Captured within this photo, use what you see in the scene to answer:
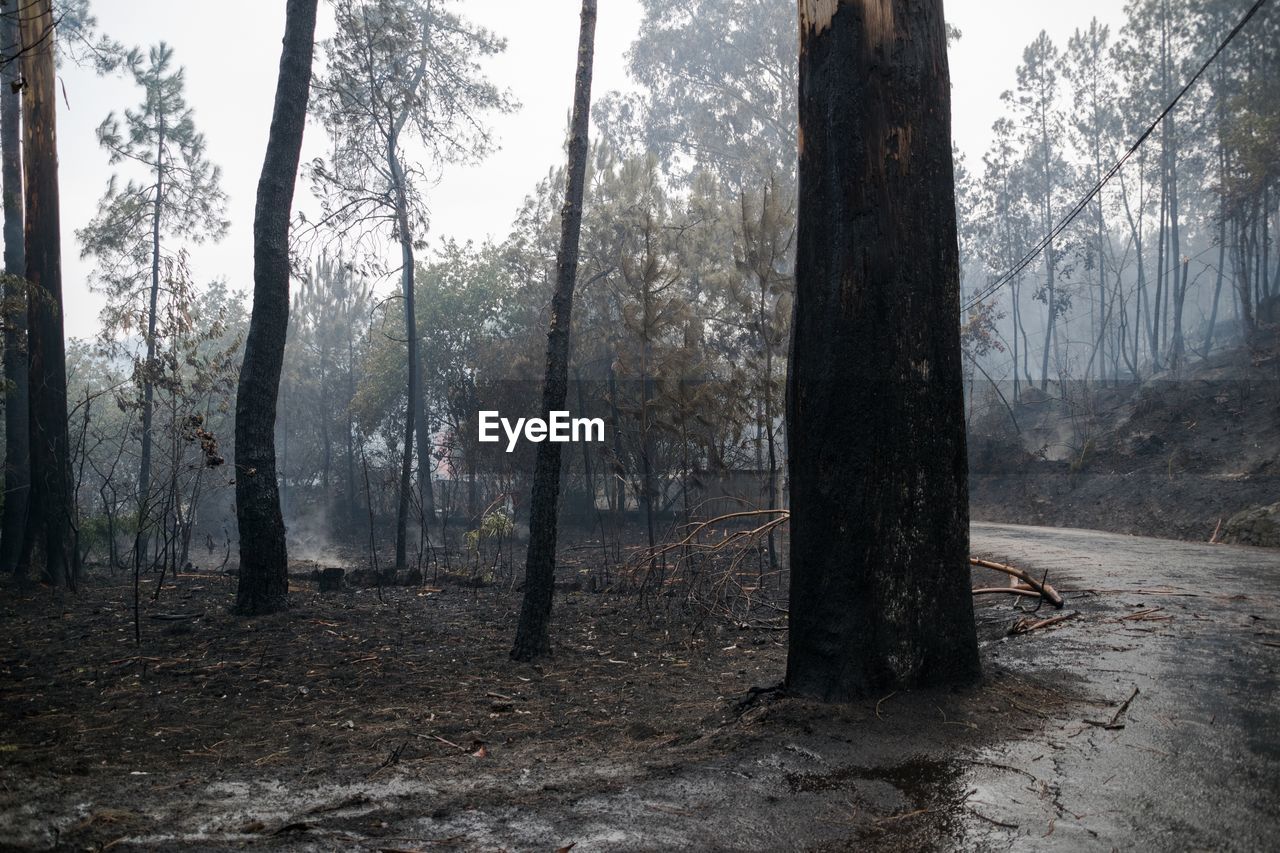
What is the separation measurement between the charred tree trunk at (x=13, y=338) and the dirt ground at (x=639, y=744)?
16.4 feet

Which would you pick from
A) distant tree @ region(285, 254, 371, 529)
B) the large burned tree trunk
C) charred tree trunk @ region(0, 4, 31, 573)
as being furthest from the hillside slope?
distant tree @ region(285, 254, 371, 529)

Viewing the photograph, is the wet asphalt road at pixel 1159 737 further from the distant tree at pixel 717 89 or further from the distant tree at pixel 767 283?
the distant tree at pixel 717 89

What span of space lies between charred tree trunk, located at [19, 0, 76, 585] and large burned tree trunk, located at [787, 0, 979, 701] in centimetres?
975

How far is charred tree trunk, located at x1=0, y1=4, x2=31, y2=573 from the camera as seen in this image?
433 inches

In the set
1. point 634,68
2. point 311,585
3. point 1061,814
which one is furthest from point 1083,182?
point 1061,814

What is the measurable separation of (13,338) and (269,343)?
5.78 meters

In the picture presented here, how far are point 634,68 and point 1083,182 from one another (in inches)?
828

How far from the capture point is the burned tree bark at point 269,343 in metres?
8.05

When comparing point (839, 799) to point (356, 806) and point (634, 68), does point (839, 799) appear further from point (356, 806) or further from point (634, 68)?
point (634, 68)

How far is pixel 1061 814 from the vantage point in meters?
2.78

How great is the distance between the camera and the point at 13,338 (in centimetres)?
1157

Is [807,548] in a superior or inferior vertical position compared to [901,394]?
inferior

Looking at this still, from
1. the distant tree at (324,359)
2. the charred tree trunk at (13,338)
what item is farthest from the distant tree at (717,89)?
the charred tree trunk at (13,338)

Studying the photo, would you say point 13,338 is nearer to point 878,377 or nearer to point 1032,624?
point 878,377
